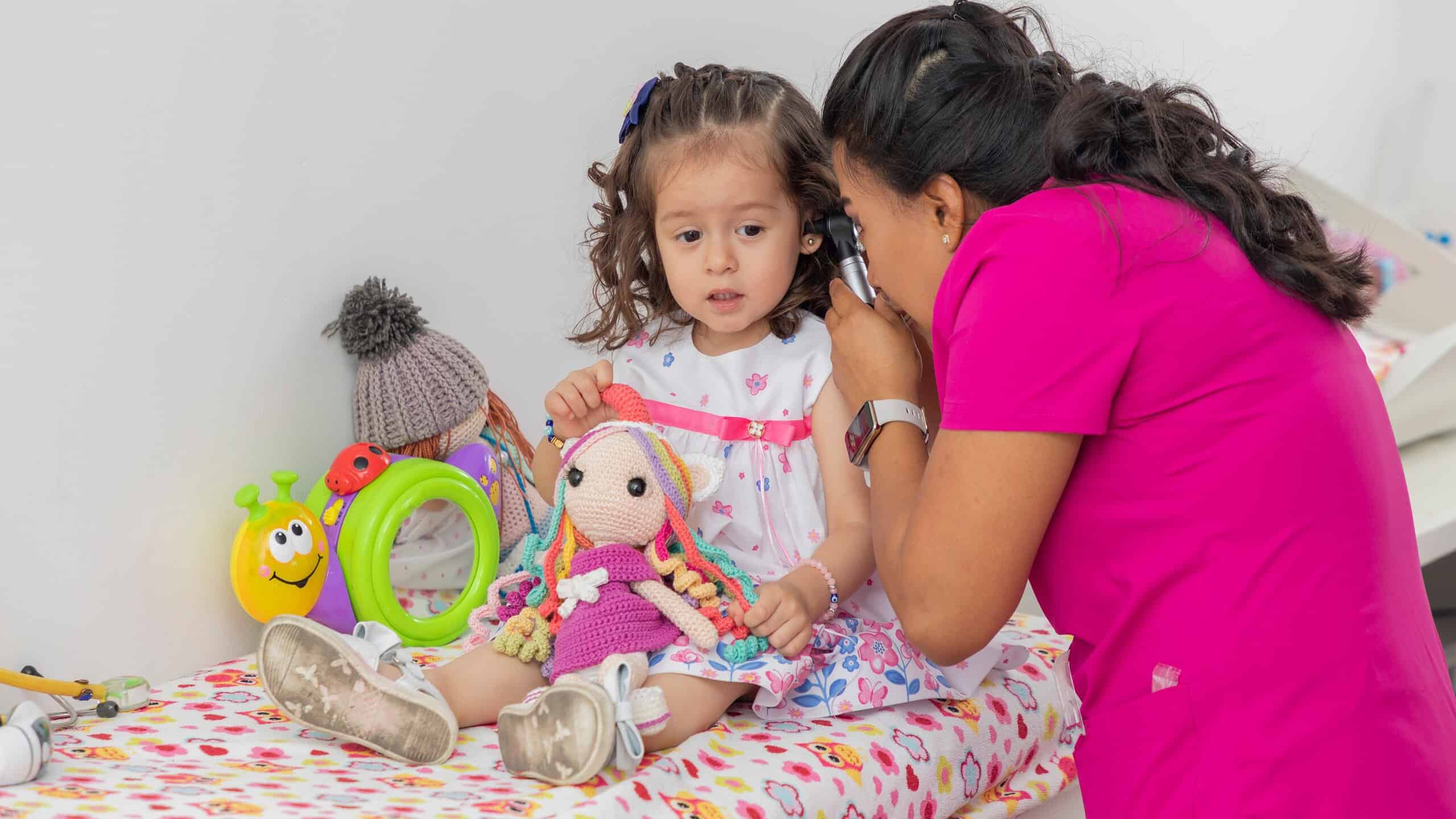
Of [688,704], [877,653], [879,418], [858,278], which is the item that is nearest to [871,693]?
[877,653]

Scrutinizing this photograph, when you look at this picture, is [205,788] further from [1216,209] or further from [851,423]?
[1216,209]

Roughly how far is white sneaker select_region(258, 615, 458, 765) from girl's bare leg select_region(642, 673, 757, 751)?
0.70 ft

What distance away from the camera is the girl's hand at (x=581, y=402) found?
144 centimetres

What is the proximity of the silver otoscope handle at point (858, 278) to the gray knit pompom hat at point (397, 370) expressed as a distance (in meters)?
0.60

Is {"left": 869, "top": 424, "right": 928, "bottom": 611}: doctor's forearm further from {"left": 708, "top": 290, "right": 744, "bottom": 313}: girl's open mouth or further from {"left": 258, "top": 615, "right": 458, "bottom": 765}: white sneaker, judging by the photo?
{"left": 258, "top": 615, "right": 458, "bottom": 765}: white sneaker

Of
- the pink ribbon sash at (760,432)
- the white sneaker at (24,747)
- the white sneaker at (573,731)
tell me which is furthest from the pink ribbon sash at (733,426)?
the white sneaker at (24,747)

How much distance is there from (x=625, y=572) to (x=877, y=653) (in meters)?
0.30

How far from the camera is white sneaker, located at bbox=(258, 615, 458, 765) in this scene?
1.16 meters

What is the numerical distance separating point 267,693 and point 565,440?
45cm

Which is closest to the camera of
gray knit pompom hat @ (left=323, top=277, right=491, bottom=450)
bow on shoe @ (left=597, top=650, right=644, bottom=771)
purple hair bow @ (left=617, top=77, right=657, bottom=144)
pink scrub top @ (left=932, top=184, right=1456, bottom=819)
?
pink scrub top @ (left=932, top=184, right=1456, bottom=819)

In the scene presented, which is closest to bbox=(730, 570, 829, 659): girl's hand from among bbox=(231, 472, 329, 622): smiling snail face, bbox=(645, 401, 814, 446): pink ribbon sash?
bbox=(645, 401, 814, 446): pink ribbon sash

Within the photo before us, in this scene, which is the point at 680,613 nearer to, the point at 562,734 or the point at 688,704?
the point at 688,704

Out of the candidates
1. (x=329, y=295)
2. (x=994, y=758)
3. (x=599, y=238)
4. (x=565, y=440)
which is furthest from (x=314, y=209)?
(x=994, y=758)

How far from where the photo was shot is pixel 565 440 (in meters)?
1.48
